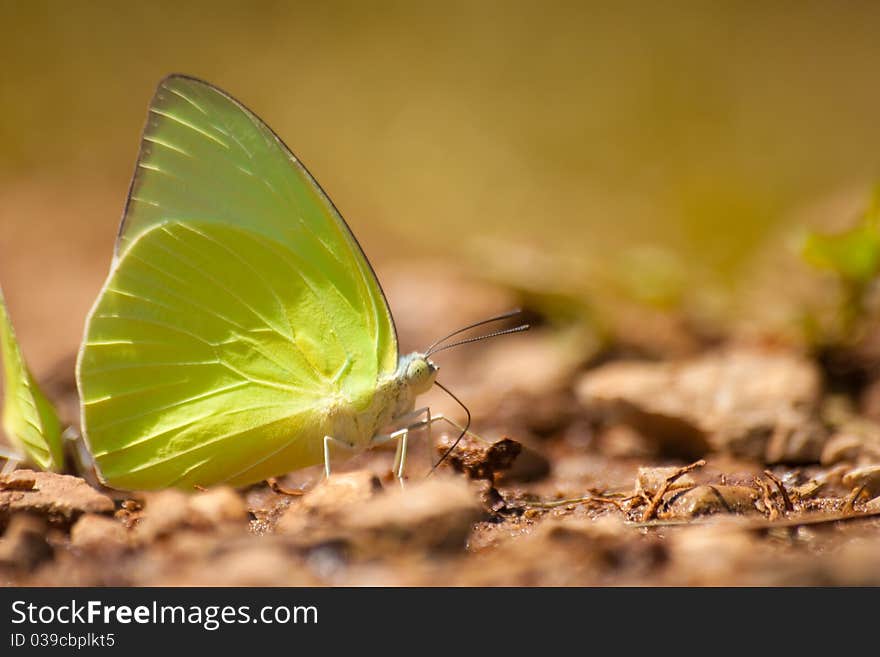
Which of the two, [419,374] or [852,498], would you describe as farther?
[419,374]

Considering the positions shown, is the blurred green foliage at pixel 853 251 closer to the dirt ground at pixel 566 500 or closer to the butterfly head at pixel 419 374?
the dirt ground at pixel 566 500

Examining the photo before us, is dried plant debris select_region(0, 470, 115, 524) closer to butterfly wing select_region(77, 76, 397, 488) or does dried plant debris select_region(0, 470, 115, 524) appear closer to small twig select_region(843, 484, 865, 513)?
butterfly wing select_region(77, 76, 397, 488)

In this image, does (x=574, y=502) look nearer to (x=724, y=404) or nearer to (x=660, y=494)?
(x=660, y=494)

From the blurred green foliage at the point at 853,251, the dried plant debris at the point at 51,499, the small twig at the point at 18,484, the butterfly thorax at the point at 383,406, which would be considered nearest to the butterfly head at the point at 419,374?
the butterfly thorax at the point at 383,406

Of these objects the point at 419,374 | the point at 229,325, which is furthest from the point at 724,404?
the point at 229,325

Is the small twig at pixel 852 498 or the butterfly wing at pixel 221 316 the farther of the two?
the butterfly wing at pixel 221 316
